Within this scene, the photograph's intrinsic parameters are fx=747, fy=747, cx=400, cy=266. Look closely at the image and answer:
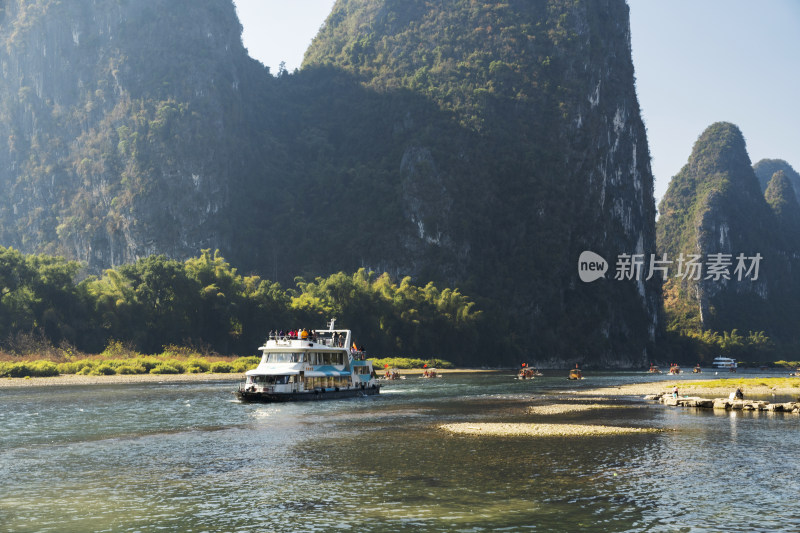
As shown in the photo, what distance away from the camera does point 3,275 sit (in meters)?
108

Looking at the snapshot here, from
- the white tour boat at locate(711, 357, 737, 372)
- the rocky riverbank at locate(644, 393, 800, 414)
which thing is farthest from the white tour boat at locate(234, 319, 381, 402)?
the white tour boat at locate(711, 357, 737, 372)

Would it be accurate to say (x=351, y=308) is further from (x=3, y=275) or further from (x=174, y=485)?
(x=174, y=485)

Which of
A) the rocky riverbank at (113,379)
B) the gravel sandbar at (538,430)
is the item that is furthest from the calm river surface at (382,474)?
the rocky riverbank at (113,379)

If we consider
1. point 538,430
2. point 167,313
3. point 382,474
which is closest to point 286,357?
point 538,430

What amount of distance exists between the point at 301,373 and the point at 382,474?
36339mm

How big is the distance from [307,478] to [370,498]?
16.1 ft

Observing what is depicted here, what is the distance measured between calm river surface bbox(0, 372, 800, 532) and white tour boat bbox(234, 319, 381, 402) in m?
9.31

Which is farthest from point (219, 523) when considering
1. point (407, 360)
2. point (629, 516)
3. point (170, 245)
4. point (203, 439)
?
point (170, 245)

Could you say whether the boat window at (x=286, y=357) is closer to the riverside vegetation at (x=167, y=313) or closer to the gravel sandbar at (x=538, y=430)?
the gravel sandbar at (x=538, y=430)

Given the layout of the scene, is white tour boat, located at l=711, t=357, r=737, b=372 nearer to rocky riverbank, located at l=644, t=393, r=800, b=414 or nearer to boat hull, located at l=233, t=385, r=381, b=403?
rocky riverbank, located at l=644, t=393, r=800, b=414

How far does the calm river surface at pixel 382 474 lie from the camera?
24.7 m

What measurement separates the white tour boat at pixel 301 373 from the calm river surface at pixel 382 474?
931cm

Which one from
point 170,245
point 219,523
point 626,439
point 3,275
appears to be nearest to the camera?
point 219,523

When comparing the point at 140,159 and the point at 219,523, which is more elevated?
the point at 140,159
